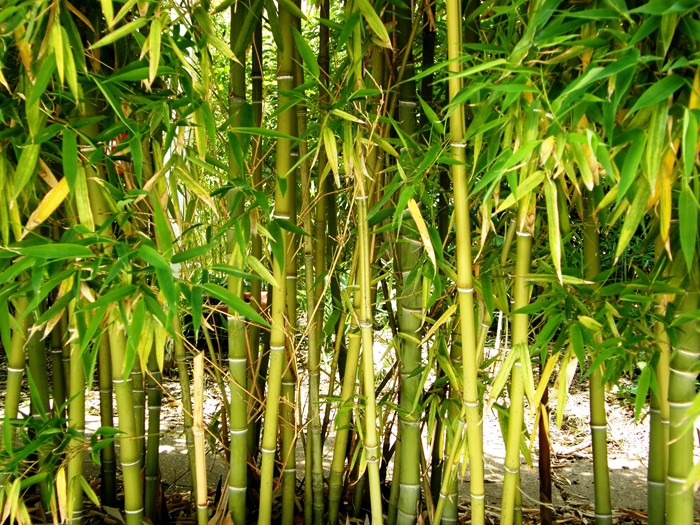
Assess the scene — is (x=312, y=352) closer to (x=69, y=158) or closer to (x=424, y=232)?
(x=424, y=232)

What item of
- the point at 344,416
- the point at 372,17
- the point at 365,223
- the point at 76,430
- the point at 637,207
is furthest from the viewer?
the point at 344,416

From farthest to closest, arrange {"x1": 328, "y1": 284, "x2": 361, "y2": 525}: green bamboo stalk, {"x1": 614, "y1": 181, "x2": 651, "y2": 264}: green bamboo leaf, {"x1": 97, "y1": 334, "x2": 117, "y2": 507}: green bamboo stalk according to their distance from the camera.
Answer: {"x1": 97, "y1": 334, "x2": 117, "y2": 507}: green bamboo stalk → {"x1": 328, "y1": 284, "x2": 361, "y2": 525}: green bamboo stalk → {"x1": 614, "y1": 181, "x2": 651, "y2": 264}: green bamboo leaf

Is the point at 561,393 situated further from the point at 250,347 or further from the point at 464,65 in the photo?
the point at 250,347

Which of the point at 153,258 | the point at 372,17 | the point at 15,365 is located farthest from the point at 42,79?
the point at 15,365

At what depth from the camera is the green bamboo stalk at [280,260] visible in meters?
1.53

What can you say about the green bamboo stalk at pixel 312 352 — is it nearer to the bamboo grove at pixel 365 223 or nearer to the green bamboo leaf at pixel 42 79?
the bamboo grove at pixel 365 223

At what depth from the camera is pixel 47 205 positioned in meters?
1.28

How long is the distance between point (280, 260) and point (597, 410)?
842mm

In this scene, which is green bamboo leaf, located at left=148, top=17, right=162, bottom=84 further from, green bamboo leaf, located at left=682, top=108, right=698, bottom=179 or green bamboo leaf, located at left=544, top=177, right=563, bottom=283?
green bamboo leaf, located at left=682, top=108, right=698, bottom=179

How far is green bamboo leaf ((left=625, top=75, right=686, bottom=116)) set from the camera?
0.95 metres

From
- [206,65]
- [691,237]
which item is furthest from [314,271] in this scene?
[691,237]

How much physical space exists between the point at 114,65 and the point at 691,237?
134cm

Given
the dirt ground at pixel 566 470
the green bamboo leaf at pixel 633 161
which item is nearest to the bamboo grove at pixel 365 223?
the green bamboo leaf at pixel 633 161

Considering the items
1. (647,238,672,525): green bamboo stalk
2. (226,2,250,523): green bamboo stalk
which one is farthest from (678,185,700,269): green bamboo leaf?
(226,2,250,523): green bamboo stalk
